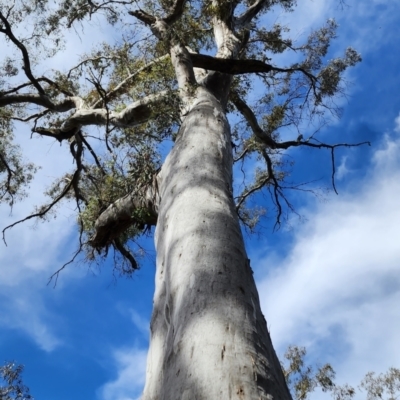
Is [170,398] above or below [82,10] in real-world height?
below

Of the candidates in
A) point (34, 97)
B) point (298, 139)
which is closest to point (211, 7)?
point (298, 139)

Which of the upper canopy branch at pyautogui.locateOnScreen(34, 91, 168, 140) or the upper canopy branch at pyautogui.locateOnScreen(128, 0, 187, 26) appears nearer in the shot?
the upper canopy branch at pyautogui.locateOnScreen(34, 91, 168, 140)

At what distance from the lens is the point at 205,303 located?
189 cm

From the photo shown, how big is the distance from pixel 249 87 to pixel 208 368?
7780 millimetres

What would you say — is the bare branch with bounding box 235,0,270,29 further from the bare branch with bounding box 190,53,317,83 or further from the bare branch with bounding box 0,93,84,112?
the bare branch with bounding box 0,93,84,112

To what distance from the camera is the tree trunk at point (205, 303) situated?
61.7 inches

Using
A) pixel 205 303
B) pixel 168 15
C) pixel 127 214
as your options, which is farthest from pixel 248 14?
pixel 205 303

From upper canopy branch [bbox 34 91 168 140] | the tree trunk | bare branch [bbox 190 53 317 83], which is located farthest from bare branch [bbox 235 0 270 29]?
the tree trunk

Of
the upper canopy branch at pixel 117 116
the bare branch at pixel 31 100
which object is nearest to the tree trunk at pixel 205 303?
the upper canopy branch at pixel 117 116

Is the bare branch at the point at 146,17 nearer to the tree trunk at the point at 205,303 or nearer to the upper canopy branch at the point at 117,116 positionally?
the upper canopy branch at the point at 117,116

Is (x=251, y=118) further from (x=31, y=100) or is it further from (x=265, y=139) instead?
(x=31, y=100)

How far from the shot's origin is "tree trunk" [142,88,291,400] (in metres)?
1.57

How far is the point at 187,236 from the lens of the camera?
243cm

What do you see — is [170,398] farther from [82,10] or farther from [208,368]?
[82,10]
